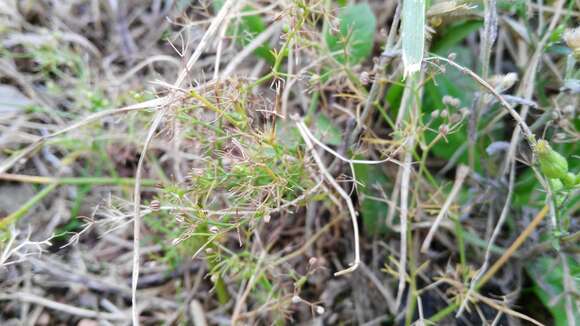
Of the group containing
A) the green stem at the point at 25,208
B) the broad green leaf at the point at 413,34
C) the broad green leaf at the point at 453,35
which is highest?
the broad green leaf at the point at 413,34

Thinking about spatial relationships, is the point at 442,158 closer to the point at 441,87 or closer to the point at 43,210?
the point at 441,87

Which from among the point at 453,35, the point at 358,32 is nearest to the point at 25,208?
the point at 358,32

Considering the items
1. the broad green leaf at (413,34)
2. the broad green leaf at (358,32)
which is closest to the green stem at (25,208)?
the broad green leaf at (358,32)

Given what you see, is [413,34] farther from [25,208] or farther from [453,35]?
[25,208]

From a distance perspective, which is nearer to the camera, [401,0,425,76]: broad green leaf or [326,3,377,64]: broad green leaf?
[401,0,425,76]: broad green leaf

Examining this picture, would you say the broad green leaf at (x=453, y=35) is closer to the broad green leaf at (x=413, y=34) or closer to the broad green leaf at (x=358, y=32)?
the broad green leaf at (x=358, y=32)

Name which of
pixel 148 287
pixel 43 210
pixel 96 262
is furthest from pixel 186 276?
pixel 43 210

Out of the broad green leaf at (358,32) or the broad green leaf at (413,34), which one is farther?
the broad green leaf at (358,32)

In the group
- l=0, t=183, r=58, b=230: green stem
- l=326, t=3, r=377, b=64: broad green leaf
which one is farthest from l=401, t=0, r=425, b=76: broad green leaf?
l=0, t=183, r=58, b=230: green stem

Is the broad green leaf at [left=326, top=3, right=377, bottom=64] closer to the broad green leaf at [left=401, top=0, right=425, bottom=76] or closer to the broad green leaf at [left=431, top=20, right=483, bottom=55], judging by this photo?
the broad green leaf at [left=431, top=20, right=483, bottom=55]
